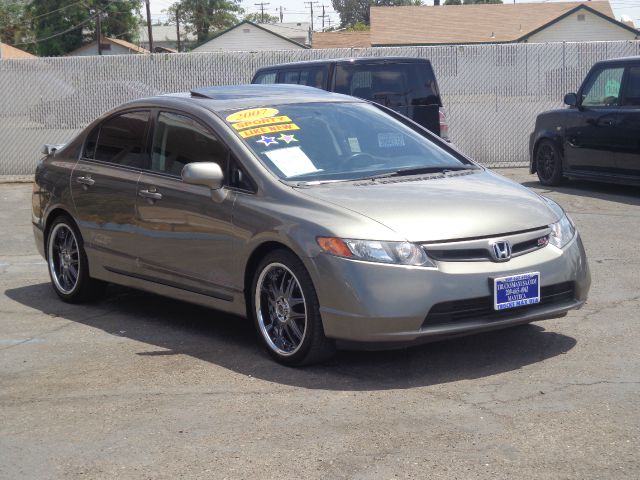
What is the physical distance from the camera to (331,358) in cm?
630

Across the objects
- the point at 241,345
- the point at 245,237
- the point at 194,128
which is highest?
the point at 194,128

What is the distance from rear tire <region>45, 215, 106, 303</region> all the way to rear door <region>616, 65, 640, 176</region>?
24.8ft

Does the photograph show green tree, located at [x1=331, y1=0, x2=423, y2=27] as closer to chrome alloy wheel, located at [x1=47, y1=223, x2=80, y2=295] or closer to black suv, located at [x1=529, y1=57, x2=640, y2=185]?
black suv, located at [x1=529, y1=57, x2=640, y2=185]

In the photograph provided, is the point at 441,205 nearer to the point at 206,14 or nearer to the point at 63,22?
the point at 63,22

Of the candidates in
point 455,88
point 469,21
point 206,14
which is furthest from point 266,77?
point 206,14

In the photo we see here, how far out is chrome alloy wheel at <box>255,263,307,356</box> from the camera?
6.16m

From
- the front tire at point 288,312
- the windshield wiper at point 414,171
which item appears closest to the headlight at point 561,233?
the windshield wiper at point 414,171

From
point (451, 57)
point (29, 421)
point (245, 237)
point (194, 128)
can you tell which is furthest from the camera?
point (451, 57)

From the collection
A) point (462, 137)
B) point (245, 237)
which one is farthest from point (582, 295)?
point (462, 137)

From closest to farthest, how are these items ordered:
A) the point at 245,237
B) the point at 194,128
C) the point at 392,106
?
the point at 245,237 < the point at 194,128 < the point at 392,106

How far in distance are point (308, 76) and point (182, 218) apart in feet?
22.8

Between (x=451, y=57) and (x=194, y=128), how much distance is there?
1270cm

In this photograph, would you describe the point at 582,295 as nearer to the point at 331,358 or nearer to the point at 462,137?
the point at 331,358

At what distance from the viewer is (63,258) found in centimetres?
842
